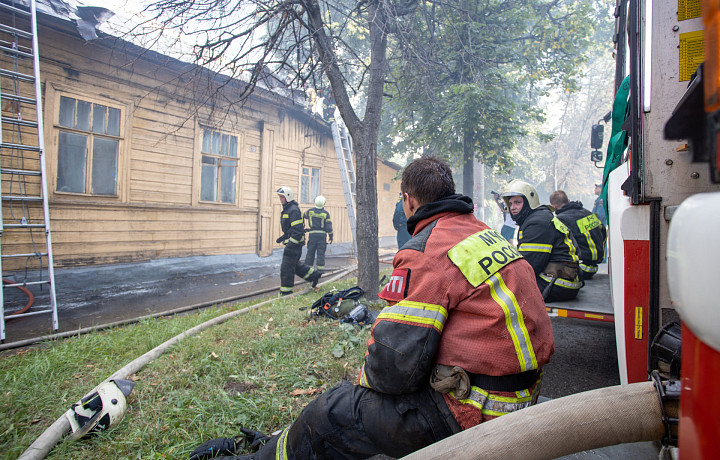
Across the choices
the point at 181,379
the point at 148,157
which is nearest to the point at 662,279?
the point at 181,379

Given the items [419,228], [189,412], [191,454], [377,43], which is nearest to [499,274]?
[419,228]

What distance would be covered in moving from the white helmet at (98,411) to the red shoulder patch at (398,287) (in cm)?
227

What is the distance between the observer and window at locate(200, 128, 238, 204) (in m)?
9.34

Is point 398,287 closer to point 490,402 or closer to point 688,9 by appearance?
point 490,402

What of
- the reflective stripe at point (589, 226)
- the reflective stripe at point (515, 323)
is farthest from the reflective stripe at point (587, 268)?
the reflective stripe at point (515, 323)

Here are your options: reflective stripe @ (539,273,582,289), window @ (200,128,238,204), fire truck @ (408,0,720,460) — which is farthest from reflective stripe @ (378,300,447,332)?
window @ (200,128,238,204)

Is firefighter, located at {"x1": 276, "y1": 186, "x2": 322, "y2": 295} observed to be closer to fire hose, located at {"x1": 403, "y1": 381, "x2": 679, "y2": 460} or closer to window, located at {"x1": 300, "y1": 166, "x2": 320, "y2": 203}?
window, located at {"x1": 300, "y1": 166, "x2": 320, "y2": 203}

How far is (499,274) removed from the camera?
4.50ft

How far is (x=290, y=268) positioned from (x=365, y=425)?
5.48 m

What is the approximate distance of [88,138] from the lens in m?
7.18

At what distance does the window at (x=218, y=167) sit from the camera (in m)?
9.34

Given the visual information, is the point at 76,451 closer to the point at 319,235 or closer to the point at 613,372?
the point at 613,372

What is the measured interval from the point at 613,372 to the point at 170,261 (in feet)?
28.0

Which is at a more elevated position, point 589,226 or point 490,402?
point 589,226
